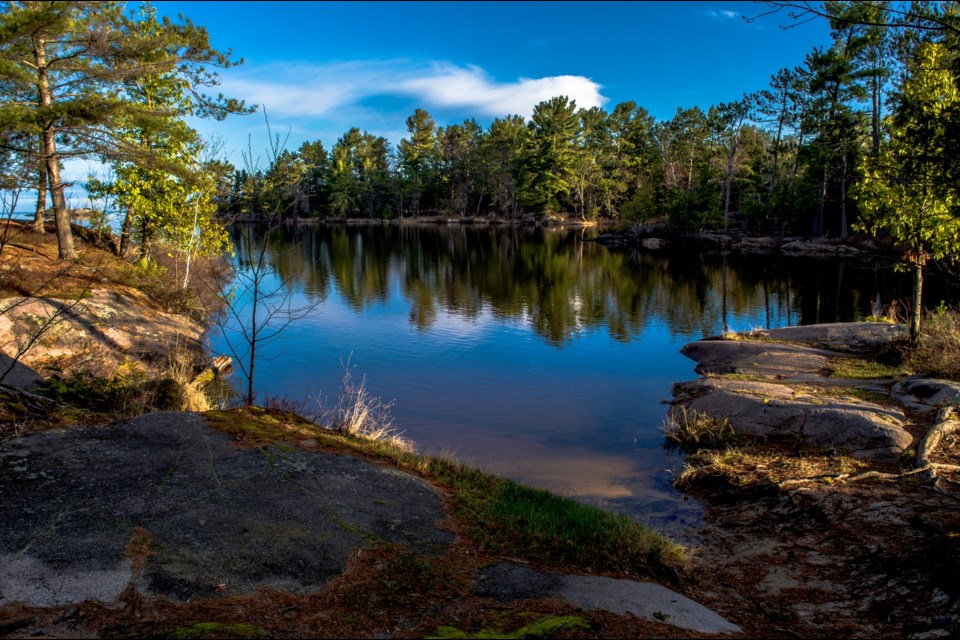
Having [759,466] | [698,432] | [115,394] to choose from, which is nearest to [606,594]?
[759,466]

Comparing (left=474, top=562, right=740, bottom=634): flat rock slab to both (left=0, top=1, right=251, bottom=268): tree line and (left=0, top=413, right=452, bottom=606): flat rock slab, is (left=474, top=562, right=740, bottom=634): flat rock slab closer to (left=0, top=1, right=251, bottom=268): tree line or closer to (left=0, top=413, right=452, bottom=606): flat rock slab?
(left=0, top=413, right=452, bottom=606): flat rock slab

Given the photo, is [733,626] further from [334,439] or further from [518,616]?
[334,439]

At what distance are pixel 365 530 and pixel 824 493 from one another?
20.8 feet

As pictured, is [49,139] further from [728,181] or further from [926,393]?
[728,181]

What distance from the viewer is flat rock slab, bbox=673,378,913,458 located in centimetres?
1022

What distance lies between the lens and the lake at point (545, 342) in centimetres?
1209

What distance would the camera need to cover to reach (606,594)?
5156mm

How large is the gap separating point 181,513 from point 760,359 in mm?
16131

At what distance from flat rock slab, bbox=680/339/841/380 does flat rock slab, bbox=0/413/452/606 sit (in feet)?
40.3

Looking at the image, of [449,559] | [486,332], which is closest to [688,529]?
[449,559]

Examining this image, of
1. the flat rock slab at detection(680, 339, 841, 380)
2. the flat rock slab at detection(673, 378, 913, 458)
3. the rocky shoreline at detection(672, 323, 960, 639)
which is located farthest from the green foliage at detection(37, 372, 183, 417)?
the flat rock slab at detection(680, 339, 841, 380)

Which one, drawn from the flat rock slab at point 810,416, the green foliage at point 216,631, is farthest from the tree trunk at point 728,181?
the green foliage at point 216,631

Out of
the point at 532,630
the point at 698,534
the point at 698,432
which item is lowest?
the point at 698,534

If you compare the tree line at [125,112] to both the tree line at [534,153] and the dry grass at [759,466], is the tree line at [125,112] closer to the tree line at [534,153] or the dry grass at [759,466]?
the tree line at [534,153]
